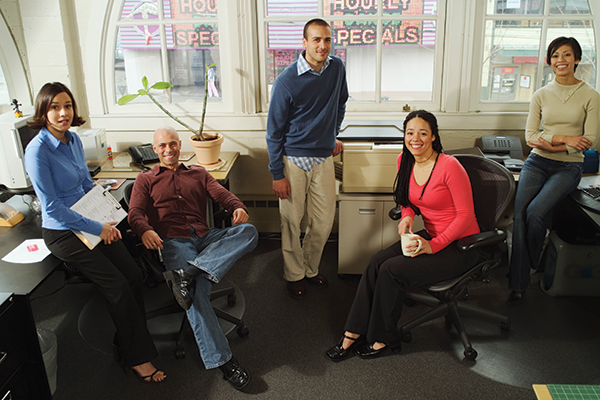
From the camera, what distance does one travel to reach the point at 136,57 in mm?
3354

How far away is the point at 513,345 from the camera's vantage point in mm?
2334

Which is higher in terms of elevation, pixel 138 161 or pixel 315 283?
pixel 138 161

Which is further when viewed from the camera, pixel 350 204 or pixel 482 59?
pixel 482 59

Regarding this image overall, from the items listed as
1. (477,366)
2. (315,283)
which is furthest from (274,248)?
(477,366)

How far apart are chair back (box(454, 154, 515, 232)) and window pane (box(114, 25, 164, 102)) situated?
224cm

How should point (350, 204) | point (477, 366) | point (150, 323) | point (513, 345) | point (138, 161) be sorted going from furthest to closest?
1. point (138, 161)
2. point (350, 204)
3. point (150, 323)
4. point (513, 345)
5. point (477, 366)

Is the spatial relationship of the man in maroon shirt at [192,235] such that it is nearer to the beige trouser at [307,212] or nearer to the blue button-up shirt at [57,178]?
the blue button-up shirt at [57,178]

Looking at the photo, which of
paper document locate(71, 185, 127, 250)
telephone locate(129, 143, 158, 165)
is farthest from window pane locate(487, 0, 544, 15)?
paper document locate(71, 185, 127, 250)

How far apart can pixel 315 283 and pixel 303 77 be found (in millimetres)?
1251

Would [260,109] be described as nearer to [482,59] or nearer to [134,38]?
[134,38]

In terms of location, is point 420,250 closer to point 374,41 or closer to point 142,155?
point 374,41

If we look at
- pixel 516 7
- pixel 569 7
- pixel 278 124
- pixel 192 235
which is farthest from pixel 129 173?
pixel 569 7

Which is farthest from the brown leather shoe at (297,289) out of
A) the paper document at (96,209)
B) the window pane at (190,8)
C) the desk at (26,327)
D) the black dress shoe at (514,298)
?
the window pane at (190,8)

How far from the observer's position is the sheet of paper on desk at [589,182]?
2.64m
